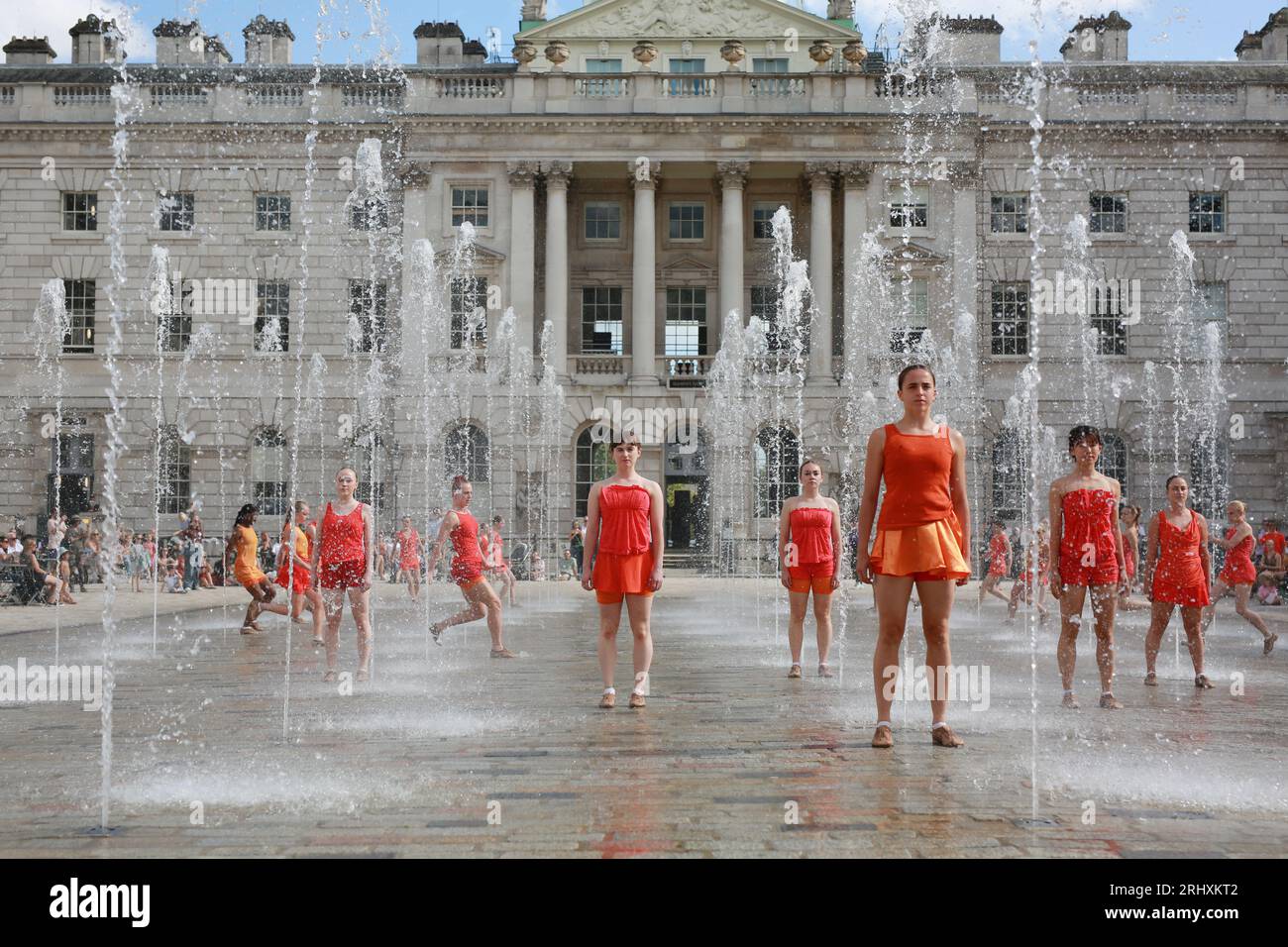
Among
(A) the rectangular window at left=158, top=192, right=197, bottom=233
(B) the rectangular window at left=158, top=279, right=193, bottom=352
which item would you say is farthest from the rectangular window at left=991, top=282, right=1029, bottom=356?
(A) the rectangular window at left=158, top=192, right=197, bottom=233

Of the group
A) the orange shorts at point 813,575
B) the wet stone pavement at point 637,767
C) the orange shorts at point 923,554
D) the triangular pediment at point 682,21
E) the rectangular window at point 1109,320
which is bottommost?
the wet stone pavement at point 637,767

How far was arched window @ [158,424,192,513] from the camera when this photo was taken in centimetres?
3972

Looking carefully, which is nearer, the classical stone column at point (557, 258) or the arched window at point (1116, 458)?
the arched window at point (1116, 458)

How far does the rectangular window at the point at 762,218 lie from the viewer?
42.4 meters

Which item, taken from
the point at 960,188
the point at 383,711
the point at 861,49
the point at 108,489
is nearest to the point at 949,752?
the point at 383,711

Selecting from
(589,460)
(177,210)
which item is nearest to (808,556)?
(589,460)

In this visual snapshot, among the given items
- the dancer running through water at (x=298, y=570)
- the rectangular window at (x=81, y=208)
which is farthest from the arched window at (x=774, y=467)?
the rectangular window at (x=81, y=208)

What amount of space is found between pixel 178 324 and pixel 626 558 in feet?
118

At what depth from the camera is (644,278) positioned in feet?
131

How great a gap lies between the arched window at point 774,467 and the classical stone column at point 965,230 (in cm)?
715

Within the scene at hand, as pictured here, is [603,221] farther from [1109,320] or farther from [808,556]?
[808,556]

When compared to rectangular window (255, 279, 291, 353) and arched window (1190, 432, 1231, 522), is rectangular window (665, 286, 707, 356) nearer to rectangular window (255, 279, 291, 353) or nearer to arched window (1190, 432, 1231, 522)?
rectangular window (255, 279, 291, 353)

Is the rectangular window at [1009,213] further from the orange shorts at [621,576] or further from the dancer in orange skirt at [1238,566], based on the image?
the orange shorts at [621,576]

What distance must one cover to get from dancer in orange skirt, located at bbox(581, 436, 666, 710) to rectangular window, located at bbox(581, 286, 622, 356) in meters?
33.7
